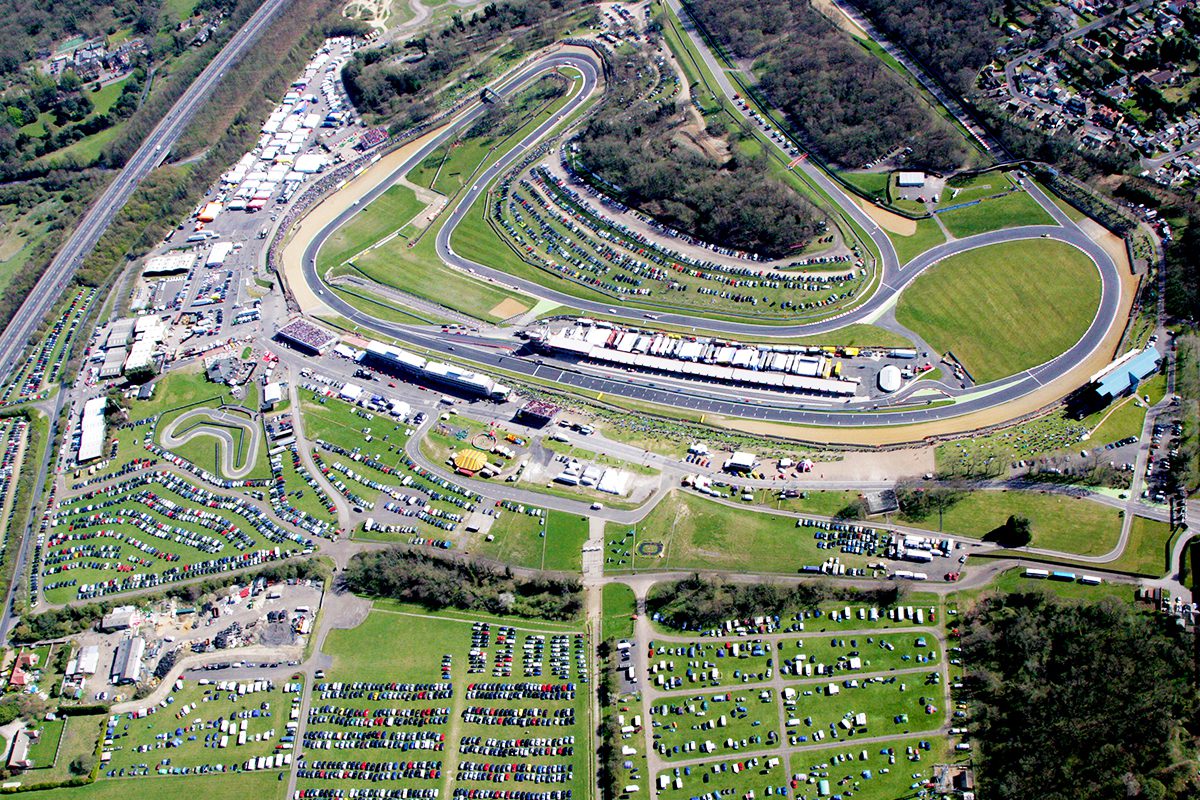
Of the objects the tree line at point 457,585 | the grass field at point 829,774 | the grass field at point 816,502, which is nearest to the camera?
the grass field at point 829,774

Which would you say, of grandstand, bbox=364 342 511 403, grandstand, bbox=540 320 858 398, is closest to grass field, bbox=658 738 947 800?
grandstand, bbox=540 320 858 398

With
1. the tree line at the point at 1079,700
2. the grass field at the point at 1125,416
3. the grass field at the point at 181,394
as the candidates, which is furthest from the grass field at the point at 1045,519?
the grass field at the point at 181,394

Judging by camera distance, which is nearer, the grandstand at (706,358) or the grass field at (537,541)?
the grass field at (537,541)

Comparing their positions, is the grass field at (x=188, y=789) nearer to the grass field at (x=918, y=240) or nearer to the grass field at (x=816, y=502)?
the grass field at (x=816, y=502)

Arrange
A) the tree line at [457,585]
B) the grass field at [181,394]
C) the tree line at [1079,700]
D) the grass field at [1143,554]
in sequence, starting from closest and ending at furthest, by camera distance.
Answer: the tree line at [1079,700], the grass field at [1143,554], the tree line at [457,585], the grass field at [181,394]

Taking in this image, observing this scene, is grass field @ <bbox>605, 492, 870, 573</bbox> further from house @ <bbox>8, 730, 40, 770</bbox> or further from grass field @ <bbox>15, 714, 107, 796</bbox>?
house @ <bbox>8, 730, 40, 770</bbox>
